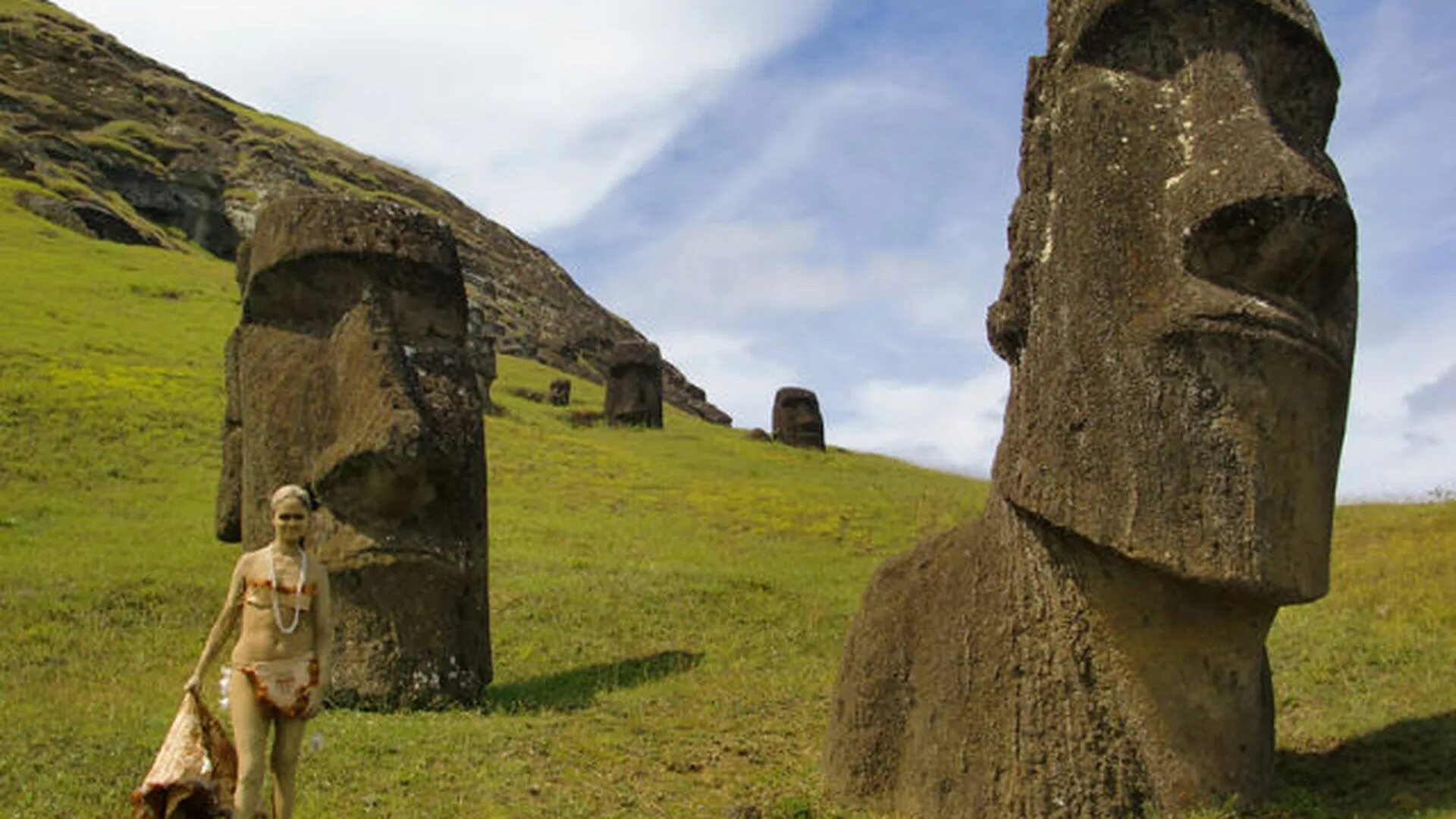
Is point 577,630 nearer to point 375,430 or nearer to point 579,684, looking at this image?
point 579,684

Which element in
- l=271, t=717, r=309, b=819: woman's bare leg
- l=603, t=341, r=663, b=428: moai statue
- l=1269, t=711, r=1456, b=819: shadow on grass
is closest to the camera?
l=271, t=717, r=309, b=819: woman's bare leg

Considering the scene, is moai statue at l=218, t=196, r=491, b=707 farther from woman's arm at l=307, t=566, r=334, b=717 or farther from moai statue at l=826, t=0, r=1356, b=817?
moai statue at l=826, t=0, r=1356, b=817

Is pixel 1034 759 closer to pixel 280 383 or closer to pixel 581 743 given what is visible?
pixel 581 743

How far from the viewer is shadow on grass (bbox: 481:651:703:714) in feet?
35.7

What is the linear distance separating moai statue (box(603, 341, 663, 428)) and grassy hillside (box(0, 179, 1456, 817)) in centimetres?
1113

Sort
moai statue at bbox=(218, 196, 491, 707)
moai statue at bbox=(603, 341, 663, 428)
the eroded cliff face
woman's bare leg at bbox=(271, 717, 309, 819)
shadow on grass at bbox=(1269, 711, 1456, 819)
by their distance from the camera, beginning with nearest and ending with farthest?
woman's bare leg at bbox=(271, 717, 309, 819) → shadow on grass at bbox=(1269, 711, 1456, 819) → moai statue at bbox=(218, 196, 491, 707) → moai statue at bbox=(603, 341, 663, 428) → the eroded cliff face

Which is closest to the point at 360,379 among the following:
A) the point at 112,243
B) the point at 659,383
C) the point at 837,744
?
the point at 837,744

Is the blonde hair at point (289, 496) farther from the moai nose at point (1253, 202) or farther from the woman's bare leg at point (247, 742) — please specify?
the moai nose at point (1253, 202)

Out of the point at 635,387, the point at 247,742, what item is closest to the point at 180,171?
the point at 635,387

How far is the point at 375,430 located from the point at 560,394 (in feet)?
121

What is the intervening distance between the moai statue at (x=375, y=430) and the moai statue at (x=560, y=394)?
3515 centimetres

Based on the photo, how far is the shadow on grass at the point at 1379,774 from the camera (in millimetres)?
6781

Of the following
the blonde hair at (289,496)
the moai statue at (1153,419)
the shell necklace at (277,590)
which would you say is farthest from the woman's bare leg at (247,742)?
the moai statue at (1153,419)

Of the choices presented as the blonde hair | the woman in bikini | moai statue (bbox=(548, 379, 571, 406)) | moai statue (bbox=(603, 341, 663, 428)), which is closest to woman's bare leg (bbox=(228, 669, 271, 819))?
the woman in bikini
